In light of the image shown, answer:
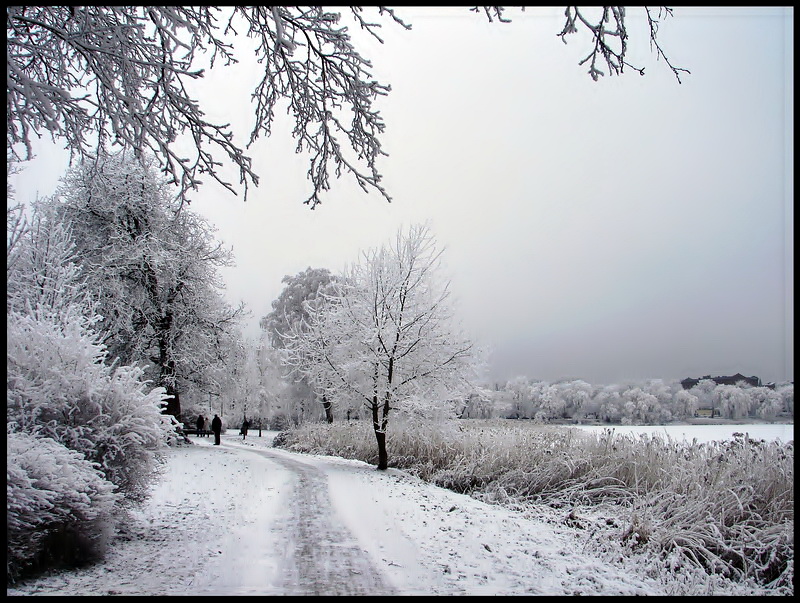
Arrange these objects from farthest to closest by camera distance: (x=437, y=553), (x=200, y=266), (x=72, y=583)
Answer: (x=200, y=266) → (x=437, y=553) → (x=72, y=583)

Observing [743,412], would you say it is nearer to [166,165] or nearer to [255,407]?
[166,165]

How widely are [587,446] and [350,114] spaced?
21.8 feet

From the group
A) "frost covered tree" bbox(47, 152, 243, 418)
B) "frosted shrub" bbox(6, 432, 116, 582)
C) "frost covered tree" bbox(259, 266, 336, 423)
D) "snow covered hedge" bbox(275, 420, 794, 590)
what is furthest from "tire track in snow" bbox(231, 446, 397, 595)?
"frost covered tree" bbox(259, 266, 336, 423)

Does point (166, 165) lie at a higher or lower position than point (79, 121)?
lower

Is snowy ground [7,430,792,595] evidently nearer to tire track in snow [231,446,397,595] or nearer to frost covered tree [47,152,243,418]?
tire track in snow [231,446,397,595]

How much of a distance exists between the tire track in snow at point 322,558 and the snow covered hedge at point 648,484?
263 cm

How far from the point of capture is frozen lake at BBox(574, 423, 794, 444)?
5.82 meters

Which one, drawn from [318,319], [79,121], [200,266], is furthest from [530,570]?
[200,266]

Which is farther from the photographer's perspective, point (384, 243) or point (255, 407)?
point (255, 407)

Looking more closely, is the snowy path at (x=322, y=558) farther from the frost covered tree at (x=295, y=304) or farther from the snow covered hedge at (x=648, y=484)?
the frost covered tree at (x=295, y=304)

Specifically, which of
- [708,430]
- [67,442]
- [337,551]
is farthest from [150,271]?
[708,430]

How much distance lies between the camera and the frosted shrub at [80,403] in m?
4.11

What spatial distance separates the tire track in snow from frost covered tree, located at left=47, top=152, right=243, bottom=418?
900 cm

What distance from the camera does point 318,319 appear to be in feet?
41.6
